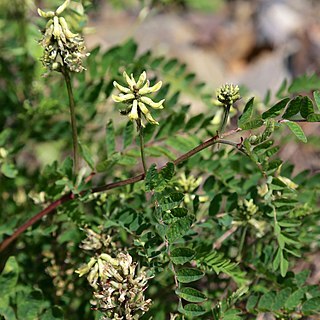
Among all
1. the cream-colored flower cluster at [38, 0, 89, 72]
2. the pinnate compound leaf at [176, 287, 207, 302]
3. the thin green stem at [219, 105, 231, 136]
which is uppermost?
the cream-colored flower cluster at [38, 0, 89, 72]

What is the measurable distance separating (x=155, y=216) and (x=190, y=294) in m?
0.21

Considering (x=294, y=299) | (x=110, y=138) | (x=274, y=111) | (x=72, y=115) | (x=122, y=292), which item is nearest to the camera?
(x=122, y=292)

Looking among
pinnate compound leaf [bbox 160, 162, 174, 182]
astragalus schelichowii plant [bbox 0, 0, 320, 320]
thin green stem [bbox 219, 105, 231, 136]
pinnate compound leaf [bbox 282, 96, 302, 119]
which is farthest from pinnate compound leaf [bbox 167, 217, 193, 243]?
pinnate compound leaf [bbox 282, 96, 302, 119]

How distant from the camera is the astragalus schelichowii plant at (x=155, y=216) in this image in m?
1.49

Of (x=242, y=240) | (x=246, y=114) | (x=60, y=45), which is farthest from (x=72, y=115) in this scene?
(x=242, y=240)

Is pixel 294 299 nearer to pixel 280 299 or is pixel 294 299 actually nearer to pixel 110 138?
pixel 280 299

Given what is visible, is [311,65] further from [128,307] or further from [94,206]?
[128,307]

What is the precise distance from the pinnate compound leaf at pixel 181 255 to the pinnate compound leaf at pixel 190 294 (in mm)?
70

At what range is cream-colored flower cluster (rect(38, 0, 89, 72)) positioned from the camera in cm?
147

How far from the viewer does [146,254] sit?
62.4 inches

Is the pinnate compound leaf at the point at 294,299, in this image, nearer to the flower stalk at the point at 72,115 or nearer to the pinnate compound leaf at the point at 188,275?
the pinnate compound leaf at the point at 188,275

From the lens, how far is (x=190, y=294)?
1.53 metres

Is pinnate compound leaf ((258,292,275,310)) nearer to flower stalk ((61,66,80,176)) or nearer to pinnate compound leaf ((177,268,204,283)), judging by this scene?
pinnate compound leaf ((177,268,204,283))

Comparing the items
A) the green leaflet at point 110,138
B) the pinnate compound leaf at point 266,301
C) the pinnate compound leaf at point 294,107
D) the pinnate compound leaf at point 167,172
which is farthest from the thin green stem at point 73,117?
the pinnate compound leaf at point 266,301
